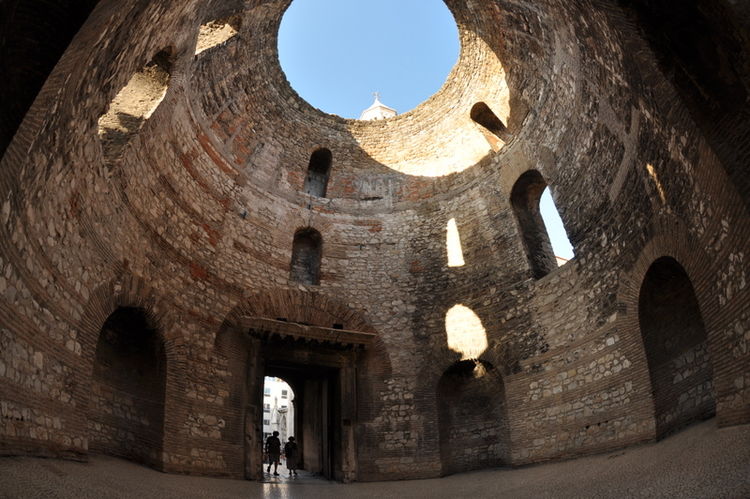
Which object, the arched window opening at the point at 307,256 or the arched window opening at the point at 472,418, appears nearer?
the arched window opening at the point at 472,418

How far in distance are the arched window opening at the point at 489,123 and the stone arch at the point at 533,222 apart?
57.9 inches

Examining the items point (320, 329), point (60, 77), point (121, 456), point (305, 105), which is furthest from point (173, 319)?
point (305, 105)

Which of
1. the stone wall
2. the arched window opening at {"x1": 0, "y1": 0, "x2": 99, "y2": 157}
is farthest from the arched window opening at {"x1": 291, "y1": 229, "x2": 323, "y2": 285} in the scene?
the arched window opening at {"x1": 0, "y1": 0, "x2": 99, "y2": 157}

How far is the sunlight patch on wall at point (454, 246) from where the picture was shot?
1179cm

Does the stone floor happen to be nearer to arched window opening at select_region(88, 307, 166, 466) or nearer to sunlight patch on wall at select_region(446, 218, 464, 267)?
arched window opening at select_region(88, 307, 166, 466)

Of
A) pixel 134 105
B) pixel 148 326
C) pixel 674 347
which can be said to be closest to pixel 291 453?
pixel 148 326

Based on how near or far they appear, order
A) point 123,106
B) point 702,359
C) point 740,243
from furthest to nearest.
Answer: point 123,106 → point 702,359 → point 740,243

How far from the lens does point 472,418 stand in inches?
411

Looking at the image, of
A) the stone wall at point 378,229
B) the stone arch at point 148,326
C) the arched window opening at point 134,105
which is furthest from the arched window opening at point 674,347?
the arched window opening at point 134,105

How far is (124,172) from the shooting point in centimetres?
827

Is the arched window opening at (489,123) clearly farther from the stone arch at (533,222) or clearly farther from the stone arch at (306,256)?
the stone arch at (306,256)

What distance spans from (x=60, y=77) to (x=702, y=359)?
26.0ft

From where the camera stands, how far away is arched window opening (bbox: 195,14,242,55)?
35.5 feet

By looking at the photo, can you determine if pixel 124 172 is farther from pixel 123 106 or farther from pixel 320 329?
pixel 320 329
